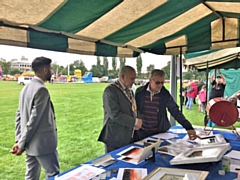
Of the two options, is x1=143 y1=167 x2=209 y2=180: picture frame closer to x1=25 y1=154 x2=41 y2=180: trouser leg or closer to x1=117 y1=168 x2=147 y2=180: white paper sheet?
x1=117 y1=168 x2=147 y2=180: white paper sheet

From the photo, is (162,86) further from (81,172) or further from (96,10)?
(81,172)

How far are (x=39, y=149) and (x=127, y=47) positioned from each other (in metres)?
1.52

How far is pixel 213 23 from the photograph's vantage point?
2641mm

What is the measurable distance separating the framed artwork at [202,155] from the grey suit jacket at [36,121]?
97cm

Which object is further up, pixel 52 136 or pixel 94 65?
pixel 94 65

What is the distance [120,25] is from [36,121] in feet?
3.47

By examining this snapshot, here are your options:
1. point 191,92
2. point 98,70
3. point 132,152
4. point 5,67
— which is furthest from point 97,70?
point 132,152

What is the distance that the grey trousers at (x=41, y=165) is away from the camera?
1.84m

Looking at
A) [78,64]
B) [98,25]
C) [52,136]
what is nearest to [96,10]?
[98,25]

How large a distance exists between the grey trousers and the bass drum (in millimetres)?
1443

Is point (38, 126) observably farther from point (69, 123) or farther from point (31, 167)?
point (69, 123)

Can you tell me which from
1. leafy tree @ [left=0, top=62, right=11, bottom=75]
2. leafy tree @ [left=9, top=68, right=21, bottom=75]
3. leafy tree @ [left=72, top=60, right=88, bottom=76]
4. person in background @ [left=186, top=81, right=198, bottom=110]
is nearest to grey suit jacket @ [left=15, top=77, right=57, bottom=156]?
leafy tree @ [left=0, top=62, right=11, bottom=75]

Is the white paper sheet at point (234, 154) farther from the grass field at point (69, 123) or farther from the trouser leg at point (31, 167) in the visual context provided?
the grass field at point (69, 123)

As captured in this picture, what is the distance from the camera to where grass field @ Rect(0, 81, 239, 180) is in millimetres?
4012
